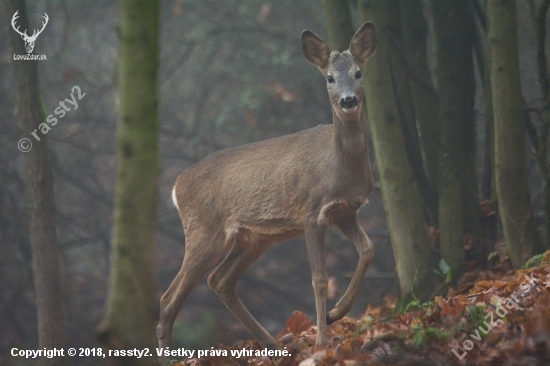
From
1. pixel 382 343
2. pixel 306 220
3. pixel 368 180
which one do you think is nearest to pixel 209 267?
pixel 306 220

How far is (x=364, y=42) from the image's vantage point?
5848 millimetres

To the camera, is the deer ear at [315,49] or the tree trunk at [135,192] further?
the deer ear at [315,49]

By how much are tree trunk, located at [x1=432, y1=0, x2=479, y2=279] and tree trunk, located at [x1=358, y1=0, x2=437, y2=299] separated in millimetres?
320

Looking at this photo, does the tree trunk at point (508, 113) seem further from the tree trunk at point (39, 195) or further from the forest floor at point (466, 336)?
the tree trunk at point (39, 195)

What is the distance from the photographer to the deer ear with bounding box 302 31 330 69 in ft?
19.2

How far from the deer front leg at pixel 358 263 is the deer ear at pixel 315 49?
4.01 ft

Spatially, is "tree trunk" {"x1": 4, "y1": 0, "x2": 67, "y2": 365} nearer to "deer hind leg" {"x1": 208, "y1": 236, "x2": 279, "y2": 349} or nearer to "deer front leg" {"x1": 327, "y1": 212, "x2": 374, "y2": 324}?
"deer hind leg" {"x1": 208, "y1": 236, "x2": 279, "y2": 349}

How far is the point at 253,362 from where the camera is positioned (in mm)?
5199

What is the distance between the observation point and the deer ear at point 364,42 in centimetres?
580

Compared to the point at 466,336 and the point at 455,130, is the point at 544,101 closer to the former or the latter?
the point at 455,130

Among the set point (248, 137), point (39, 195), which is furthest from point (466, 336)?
point (248, 137)
